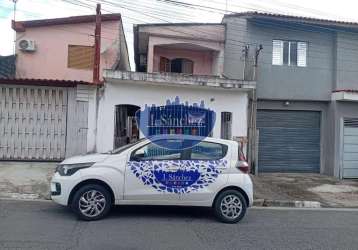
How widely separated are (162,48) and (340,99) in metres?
8.27

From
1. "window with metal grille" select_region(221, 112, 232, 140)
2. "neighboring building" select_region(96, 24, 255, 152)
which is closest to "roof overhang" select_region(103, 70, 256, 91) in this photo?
"neighboring building" select_region(96, 24, 255, 152)

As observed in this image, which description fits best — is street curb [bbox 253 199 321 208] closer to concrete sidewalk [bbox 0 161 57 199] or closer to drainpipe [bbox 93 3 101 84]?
concrete sidewalk [bbox 0 161 57 199]

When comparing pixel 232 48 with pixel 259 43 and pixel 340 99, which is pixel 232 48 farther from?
pixel 340 99

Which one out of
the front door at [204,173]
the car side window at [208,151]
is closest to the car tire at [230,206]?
the front door at [204,173]

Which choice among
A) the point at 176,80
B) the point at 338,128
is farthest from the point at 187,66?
the point at 338,128

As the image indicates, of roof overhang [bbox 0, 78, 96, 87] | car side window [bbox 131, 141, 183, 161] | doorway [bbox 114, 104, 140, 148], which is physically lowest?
car side window [bbox 131, 141, 183, 161]

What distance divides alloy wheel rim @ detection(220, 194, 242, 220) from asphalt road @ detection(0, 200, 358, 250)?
0.88 ft

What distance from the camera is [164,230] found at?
24.6 ft

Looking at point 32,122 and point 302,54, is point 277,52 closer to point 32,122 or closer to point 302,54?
point 302,54

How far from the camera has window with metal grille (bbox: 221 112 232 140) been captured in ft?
51.3

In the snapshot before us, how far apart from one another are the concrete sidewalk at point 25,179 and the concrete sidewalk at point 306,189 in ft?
18.1

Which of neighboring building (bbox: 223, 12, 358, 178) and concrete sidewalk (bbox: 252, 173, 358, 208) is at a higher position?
neighboring building (bbox: 223, 12, 358, 178)

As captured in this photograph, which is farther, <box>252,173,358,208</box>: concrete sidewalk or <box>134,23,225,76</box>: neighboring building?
<box>134,23,225,76</box>: neighboring building

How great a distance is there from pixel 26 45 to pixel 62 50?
4.90 feet
